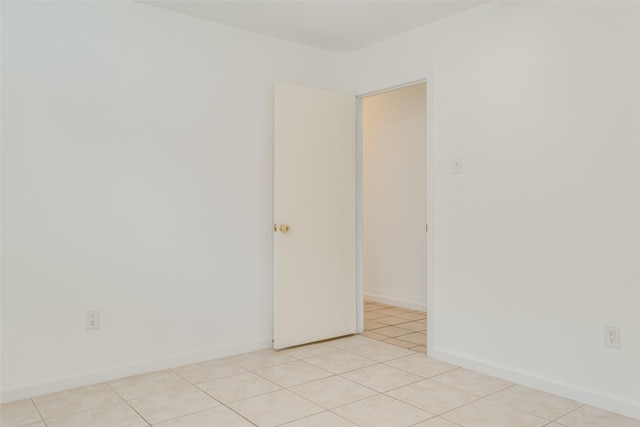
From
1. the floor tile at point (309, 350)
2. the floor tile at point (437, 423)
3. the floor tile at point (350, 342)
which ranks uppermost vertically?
the floor tile at point (437, 423)

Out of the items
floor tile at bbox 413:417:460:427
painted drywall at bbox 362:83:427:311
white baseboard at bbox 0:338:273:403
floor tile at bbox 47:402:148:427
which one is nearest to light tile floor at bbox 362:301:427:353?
painted drywall at bbox 362:83:427:311

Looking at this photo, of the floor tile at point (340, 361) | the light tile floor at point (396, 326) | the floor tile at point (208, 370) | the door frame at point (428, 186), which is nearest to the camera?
the floor tile at point (208, 370)


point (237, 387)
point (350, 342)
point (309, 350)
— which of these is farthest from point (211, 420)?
point (350, 342)

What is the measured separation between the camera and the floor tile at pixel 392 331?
385cm

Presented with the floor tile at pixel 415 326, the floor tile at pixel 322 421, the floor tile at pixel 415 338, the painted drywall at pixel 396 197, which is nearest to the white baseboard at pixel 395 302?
the painted drywall at pixel 396 197

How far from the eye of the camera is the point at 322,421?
7.29 feet

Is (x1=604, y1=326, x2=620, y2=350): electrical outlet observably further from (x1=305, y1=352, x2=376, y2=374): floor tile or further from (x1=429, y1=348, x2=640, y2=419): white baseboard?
(x1=305, y1=352, x2=376, y2=374): floor tile

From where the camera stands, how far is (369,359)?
3213 millimetres

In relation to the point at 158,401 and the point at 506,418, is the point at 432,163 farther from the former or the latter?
the point at 158,401

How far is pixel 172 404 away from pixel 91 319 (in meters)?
0.74

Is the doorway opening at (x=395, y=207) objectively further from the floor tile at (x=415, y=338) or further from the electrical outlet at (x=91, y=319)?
the electrical outlet at (x=91, y=319)

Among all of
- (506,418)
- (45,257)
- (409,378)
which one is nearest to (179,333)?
(45,257)

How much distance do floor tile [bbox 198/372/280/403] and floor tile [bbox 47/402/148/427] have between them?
0.43 meters

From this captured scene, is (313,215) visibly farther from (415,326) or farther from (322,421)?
(322,421)
